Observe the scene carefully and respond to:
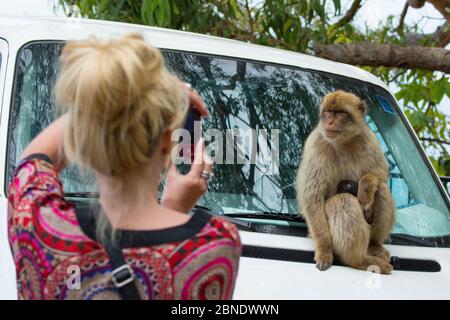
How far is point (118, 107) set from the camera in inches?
65.1

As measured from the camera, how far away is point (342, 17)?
8.53 m

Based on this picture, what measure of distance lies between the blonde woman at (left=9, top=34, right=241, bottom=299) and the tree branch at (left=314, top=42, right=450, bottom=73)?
4397 mm

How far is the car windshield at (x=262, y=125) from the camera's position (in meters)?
3.33

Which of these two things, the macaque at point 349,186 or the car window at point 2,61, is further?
the macaque at point 349,186

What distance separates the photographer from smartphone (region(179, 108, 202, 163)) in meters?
2.08

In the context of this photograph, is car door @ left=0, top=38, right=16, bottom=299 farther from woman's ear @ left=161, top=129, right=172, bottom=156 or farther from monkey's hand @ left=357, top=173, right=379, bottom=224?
monkey's hand @ left=357, top=173, right=379, bottom=224

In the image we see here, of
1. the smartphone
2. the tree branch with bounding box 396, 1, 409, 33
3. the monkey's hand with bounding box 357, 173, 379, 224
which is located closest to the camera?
the smartphone

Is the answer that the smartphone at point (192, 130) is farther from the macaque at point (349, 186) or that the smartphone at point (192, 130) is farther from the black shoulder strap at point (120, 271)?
the macaque at point (349, 186)

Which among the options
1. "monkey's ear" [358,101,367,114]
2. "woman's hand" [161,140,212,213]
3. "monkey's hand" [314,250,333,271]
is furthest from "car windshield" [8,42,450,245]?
"woman's hand" [161,140,212,213]

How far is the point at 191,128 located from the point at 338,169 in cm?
232

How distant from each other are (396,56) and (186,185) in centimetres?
451

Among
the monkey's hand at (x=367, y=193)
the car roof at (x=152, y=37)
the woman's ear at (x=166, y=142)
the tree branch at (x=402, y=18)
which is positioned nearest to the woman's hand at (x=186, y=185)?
the woman's ear at (x=166, y=142)
